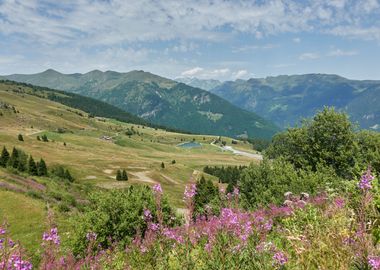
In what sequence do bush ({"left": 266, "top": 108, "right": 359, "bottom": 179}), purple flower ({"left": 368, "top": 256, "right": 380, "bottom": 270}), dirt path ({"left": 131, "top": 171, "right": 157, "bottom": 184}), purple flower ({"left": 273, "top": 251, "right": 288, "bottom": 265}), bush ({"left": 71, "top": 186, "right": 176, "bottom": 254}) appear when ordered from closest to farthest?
purple flower ({"left": 368, "top": 256, "right": 380, "bottom": 270}) < purple flower ({"left": 273, "top": 251, "right": 288, "bottom": 265}) < bush ({"left": 71, "top": 186, "right": 176, "bottom": 254}) < bush ({"left": 266, "top": 108, "right": 359, "bottom": 179}) < dirt path ({"left": 131, "top": 171, "right": 157, "bottom": 184})

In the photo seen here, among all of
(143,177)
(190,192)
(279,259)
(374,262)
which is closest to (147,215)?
(190,192)

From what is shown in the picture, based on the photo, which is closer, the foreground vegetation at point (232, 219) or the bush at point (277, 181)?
the foreground vegetation at point (232, 219)

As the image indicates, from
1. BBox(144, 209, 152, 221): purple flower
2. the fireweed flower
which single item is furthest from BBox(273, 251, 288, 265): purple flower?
the fireweed flower

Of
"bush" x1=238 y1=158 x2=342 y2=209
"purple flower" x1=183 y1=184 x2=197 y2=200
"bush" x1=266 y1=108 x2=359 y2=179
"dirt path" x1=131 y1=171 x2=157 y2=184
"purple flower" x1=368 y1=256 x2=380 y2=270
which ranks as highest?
"purple flower" x1=183 y1=184 x2=197 y2=200

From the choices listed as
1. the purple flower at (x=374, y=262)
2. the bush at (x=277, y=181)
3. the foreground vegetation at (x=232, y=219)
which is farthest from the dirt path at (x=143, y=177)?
the purple flower at (x=374, y=262)

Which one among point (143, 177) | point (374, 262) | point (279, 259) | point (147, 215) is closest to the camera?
point (374, 262)

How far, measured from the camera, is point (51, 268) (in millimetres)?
5484

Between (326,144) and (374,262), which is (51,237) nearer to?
(374,262)

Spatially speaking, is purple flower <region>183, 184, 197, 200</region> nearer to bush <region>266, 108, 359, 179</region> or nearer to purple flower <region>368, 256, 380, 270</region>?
purple flower <region>368, 256, 380, 270</region>

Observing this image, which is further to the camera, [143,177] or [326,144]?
[143,177]

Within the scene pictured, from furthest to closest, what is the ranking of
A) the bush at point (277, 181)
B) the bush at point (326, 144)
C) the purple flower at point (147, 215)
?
the bush at point (326, 144)
the bush at point (277, 181)
the purple flower at point (147, 215)

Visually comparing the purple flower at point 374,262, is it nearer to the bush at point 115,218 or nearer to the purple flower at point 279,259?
the purple flower at point 279,259

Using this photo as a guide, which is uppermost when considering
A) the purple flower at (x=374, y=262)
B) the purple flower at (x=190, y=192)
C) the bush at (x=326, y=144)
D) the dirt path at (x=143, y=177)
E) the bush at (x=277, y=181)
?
the purple flower at (x=190, y=192)

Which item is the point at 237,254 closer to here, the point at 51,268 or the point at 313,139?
the point at 51,268
